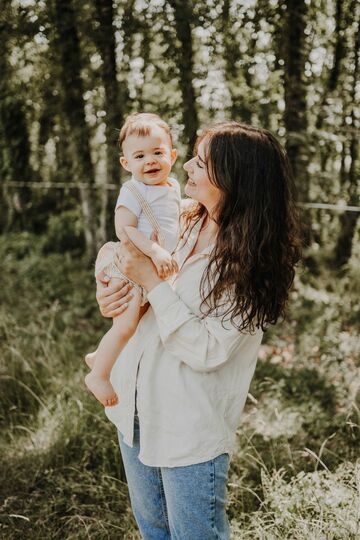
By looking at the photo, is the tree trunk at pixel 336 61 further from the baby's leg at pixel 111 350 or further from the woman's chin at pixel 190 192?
the baby's leg at pixel 111 350

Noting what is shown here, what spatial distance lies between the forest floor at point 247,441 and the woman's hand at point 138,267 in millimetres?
1268

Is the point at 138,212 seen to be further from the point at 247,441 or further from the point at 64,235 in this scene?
the point at 64,235

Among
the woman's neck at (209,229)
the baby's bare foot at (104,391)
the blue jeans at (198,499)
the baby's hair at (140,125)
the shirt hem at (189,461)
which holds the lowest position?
the blue jeans at (198,499)

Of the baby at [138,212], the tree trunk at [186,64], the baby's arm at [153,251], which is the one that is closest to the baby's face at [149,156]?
the baby at [138,212]

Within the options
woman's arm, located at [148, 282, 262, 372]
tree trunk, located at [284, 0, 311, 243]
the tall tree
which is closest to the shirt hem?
woman's arm, located at [148, 282, 262, 372]

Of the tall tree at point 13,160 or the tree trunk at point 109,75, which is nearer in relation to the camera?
the tree trunk at point 109,75

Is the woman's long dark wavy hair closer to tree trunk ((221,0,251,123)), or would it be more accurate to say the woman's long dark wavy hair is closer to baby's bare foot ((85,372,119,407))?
baby's bare foot ((85,372,119,407))

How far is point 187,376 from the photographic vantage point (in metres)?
1.64

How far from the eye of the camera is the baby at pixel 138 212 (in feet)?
5.97

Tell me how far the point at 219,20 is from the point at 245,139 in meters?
3.03

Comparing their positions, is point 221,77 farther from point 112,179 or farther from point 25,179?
point 25,179

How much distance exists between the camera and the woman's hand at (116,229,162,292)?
164 cm

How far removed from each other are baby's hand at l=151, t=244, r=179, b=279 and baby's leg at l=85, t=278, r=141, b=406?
0.14 m

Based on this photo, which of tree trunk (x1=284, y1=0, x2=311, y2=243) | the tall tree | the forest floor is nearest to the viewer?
the forest floor
